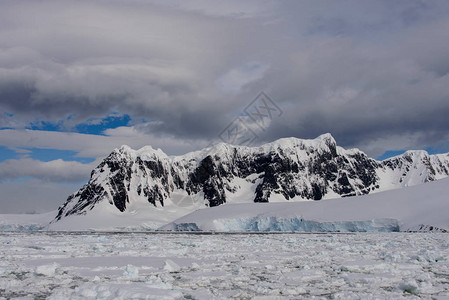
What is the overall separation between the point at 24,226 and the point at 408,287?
202527mm

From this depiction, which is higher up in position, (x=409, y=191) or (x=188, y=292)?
(x=409, y=191)

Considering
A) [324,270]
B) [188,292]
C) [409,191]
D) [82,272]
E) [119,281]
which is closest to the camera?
[188,292]

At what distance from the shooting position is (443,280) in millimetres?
13141

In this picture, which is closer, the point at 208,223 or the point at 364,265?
the point at 364,265

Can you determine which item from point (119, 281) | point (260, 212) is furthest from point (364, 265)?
point (260, 212)

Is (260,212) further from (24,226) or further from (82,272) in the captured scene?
(24,226)

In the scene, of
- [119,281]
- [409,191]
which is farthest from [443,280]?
[409,191]

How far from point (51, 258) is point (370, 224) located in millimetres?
64289

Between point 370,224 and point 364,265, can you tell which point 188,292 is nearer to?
point 364,265

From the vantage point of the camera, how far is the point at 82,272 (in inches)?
570

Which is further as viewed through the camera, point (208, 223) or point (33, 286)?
point (208, 223)

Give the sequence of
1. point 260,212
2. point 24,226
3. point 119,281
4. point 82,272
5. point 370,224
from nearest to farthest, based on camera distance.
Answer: point 119,281
point 82,272
point 370,224
point 260,212
point 24,226

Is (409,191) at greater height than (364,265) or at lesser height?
greater

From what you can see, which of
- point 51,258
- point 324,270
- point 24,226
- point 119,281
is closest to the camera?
point 119,281
